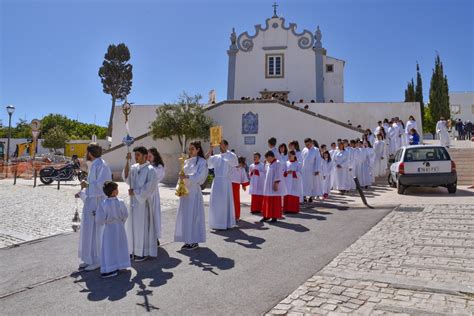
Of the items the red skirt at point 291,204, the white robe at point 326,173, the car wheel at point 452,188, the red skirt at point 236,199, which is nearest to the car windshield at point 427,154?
the car wheel at point 452,188

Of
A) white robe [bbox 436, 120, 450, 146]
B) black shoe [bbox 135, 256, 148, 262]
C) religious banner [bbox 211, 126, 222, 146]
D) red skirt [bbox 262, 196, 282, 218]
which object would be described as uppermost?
white robe [bbox 436, 120, 450, 146]

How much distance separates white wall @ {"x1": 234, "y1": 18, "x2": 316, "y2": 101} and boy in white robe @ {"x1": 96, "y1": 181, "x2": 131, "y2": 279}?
94.3 ft

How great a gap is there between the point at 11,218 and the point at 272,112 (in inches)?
633

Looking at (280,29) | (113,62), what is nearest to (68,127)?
(113,62)

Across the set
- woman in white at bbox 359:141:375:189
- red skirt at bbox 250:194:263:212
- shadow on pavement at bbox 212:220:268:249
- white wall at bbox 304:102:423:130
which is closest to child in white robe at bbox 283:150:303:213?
red skirt at bbox 250:194:263:212

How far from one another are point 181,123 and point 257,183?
43.0 feet

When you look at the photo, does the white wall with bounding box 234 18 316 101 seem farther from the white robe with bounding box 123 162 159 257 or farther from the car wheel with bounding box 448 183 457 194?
the white robe with bounding box 123 162 159 257

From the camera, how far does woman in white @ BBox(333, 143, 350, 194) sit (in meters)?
16.2

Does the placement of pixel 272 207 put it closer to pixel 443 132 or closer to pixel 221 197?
pixel 221 197

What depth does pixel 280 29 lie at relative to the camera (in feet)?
116

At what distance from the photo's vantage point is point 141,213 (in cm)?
712

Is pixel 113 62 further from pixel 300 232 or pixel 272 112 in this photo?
pixel 300 232

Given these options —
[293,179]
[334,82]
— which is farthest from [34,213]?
[334,82]

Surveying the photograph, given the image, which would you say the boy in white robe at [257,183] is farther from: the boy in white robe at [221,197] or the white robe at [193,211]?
the white robe at [193,211]
